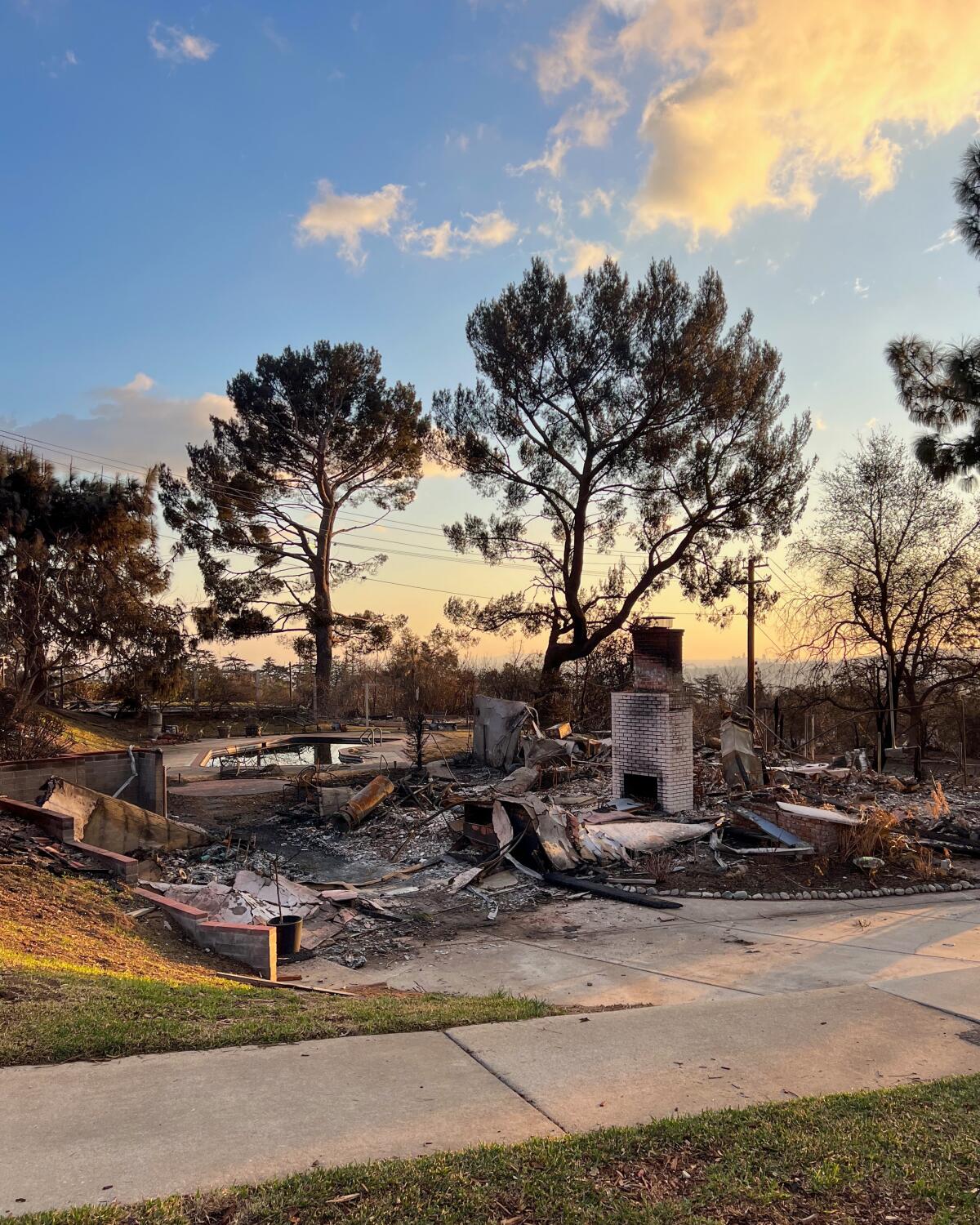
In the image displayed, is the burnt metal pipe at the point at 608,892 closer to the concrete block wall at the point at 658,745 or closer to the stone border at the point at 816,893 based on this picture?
the stone border at the point at 816,893

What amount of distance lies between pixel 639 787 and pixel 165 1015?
9.32 m

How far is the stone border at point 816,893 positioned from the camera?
9125 millimetres

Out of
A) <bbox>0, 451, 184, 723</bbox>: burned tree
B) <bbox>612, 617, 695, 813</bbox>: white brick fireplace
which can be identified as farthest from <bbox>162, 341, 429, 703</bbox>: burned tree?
<bbox>612, 617, 695, 813</bbox>: white brick fireplace

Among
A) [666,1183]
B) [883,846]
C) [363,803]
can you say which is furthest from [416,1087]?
[363,803]

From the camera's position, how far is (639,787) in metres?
12.6

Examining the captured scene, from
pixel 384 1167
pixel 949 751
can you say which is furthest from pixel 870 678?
pixel 384 1167

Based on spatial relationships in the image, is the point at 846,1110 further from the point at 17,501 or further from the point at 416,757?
the point at 17,501

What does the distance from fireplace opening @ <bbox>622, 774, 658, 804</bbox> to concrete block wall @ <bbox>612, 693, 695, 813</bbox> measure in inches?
2.8

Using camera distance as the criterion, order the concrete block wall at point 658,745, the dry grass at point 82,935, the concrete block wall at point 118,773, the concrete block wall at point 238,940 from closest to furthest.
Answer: the dry grass at point 82,935 → the concrete block wall at point 238,940 → the concrete block wall at point 658,745 → the concrete block wall at point 118,773

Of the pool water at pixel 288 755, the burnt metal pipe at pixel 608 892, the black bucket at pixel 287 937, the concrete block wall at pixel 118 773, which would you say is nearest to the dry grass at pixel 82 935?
the black bucket at pixel 287 937

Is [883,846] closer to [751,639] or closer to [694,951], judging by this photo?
[694,951]

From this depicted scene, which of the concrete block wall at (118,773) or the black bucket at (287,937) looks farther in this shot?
the concrete block wall at (118,773)

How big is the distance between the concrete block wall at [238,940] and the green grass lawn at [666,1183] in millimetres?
4408

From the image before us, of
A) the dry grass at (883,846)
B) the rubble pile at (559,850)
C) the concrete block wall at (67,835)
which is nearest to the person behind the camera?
the concrete block wall at (67,835)
